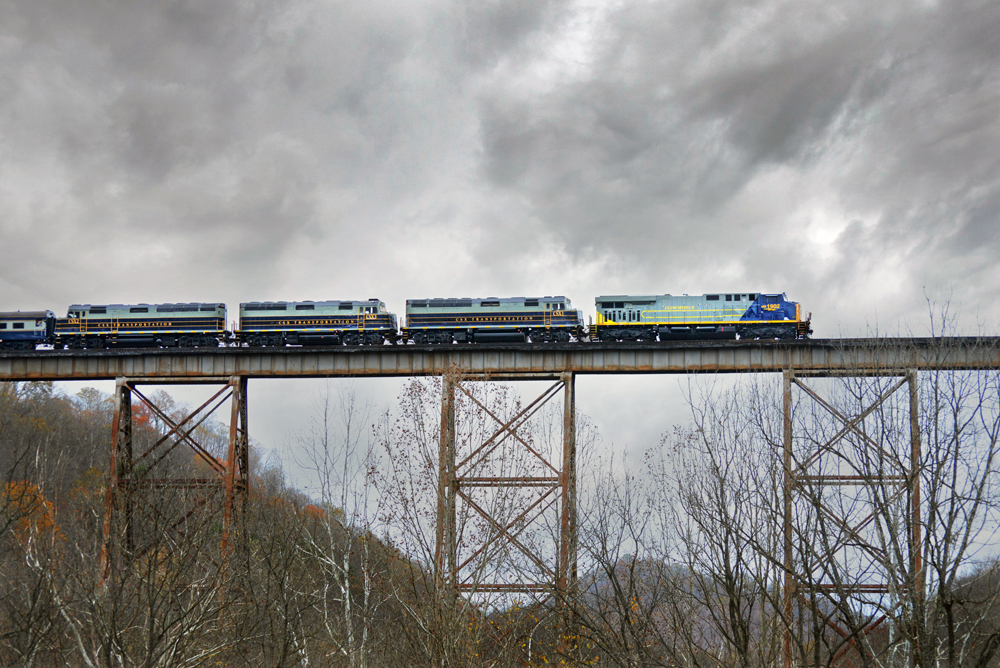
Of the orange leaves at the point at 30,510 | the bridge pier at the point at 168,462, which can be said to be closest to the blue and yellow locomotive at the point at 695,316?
the bridge pier at the point at 168,462

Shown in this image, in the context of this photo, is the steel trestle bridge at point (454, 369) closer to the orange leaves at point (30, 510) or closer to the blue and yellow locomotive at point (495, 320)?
the orange leaves at point (30, 510)

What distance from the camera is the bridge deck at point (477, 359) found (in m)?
21.6

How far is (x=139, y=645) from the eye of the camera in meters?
13.3

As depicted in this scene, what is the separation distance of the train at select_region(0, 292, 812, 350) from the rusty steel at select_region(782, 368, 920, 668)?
923cm

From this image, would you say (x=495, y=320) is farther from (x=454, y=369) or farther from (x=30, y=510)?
(x=30, y=510)

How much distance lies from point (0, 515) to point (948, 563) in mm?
14614

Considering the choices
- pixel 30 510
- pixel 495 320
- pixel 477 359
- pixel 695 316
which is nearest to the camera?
pixel 30 510

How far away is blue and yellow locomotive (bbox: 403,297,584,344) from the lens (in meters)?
31.0

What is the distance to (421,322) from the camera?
3123 centimetres

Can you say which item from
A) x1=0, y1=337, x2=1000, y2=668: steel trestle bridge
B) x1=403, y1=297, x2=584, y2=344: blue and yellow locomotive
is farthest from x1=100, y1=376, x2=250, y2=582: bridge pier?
x1=403, y1=297, x2=584, y2=344: blue and yellow locomotive

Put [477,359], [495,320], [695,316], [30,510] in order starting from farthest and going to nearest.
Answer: [495,320] < [695,316] < [477,359] < [30,510]

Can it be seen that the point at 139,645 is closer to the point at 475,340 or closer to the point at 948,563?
the point at 948,563

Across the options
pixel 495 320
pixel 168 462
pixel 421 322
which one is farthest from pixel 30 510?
pixel 495 320

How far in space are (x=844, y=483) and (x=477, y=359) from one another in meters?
11.0
